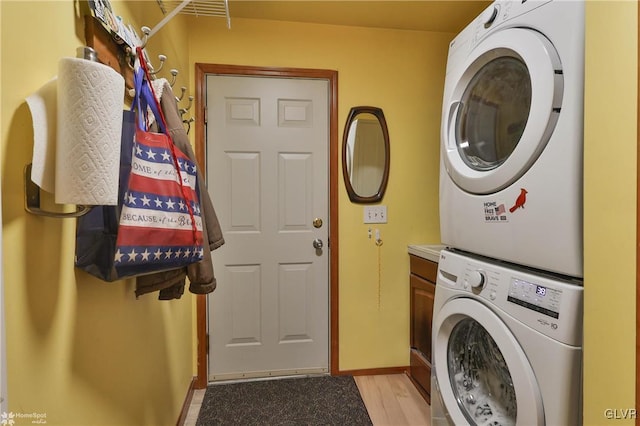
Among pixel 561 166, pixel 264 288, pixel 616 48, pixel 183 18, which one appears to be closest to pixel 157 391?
pixel 264 288

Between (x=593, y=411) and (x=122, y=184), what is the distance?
3.93ft

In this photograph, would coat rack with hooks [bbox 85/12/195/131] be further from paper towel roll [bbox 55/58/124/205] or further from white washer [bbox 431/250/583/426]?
white washer [bbox 431/250/583/426]

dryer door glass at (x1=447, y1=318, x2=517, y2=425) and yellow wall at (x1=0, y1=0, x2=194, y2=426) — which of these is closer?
yellow wall at (x1=0, y1=0, x2=194, y2=426)

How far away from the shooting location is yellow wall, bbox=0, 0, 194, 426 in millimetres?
540

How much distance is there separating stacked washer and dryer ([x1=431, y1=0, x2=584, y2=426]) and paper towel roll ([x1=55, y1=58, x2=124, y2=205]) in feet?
3.28

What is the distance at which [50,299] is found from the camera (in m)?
0.64

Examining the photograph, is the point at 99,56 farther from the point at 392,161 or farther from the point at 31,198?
the point at 392,161

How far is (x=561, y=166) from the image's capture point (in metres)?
0.76

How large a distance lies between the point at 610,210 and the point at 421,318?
1.48 m

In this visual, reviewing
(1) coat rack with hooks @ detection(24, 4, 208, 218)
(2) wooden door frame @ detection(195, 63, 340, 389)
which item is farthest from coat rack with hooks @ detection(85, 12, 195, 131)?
(2) wooden door frame @ detection(195, 63, 340, 389)

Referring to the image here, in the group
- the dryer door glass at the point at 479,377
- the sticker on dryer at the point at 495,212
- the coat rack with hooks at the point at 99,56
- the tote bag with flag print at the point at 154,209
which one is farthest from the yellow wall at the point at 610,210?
the coat rack with hooks at the point at 99,56

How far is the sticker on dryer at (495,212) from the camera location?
0.93 metres

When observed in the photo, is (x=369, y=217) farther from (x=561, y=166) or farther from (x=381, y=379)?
(x=561, y=166)

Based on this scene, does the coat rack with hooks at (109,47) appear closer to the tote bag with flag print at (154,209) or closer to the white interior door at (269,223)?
the tote bag with flag print at (154,209)
